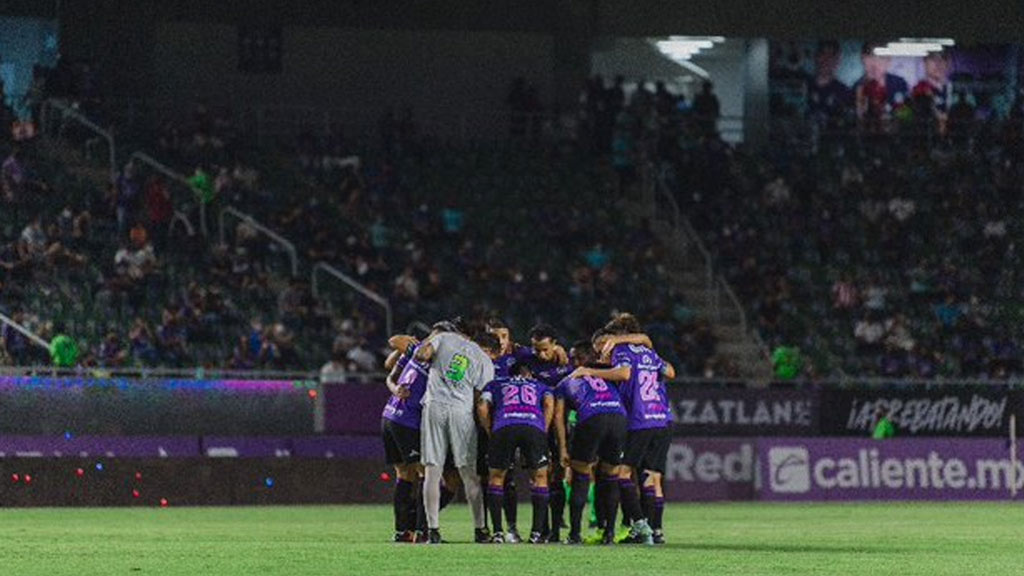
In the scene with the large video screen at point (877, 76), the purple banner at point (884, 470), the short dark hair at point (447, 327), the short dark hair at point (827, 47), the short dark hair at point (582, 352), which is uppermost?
the short dark hair at point (827, 47)

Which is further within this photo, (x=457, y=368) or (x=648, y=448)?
(x=648, y=448)

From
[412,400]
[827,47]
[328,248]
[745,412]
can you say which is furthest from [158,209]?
[827,47]

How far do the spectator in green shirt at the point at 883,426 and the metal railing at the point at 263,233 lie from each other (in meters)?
10.5

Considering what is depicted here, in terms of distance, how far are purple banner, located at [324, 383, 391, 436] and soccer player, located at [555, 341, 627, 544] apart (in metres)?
15.8

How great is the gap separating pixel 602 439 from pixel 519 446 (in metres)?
0.82

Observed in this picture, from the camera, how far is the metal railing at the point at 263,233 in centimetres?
4319

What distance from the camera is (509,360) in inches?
911

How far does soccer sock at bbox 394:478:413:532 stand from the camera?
2327 cm

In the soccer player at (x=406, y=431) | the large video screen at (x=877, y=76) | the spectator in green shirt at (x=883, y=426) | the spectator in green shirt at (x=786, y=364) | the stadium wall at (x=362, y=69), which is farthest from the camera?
the large video screen at (x=877, y=76)

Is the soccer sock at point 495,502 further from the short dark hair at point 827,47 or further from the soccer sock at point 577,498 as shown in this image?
the short dark hair at point 827,47

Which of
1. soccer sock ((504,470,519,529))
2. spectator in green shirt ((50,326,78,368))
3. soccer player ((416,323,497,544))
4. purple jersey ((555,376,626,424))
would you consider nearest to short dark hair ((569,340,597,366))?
purple jersey ((555,376,626,424))

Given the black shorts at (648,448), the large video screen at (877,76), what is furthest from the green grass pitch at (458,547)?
the large video screen at (877,76)

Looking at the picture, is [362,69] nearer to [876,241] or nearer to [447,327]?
[876,241]

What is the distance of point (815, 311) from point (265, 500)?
15192 millimetres
